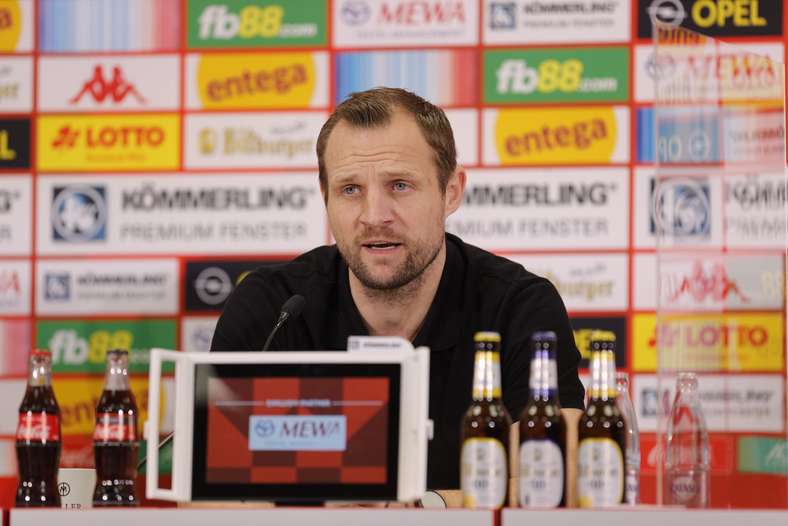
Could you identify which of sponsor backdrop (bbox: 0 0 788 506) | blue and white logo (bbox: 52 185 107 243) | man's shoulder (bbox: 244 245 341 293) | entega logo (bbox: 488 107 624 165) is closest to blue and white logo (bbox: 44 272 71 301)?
sponsor backdrop (bbox: 0 0 788 506)

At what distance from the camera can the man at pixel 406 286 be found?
239 cm

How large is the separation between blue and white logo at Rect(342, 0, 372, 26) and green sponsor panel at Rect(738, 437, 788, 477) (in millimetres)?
1917

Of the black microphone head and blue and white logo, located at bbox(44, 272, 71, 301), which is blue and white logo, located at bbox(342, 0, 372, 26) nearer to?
blue and white logo, located at bbox(44, 272, 71, 301)

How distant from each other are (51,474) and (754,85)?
1.90 m

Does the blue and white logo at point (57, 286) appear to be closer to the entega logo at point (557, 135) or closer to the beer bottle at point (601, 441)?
the entega logo at point (557, 135)

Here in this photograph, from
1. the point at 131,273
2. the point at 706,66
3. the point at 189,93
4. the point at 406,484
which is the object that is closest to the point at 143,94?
the point at 189,93

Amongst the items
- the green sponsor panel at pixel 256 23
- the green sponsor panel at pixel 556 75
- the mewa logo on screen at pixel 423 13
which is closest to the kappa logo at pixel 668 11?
the green sponsor panel at pixel 556 75

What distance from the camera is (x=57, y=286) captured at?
4.27 meters

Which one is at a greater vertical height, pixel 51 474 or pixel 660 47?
pixel 660 47

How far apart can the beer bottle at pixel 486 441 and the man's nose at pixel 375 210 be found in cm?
70

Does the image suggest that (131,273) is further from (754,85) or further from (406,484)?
(406,484)

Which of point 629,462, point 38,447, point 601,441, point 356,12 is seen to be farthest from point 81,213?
point 601,441

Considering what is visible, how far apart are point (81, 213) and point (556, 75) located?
1.60 meters

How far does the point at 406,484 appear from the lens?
5.32 feet
